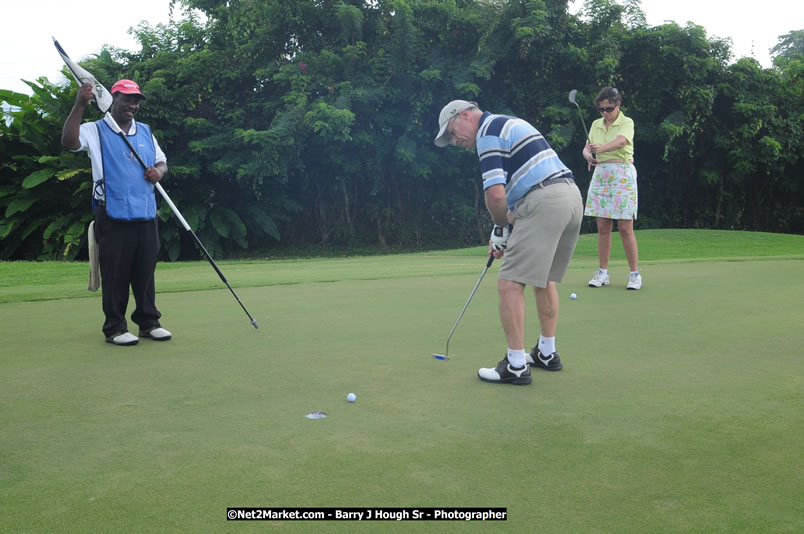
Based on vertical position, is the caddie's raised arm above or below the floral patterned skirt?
above

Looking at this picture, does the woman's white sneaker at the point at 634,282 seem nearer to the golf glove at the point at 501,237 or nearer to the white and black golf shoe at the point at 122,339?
the golf glove at the point at 501,237

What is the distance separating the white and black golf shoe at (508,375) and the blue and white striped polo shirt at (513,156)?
956 mm

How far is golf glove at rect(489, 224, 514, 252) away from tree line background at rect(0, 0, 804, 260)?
556 inches

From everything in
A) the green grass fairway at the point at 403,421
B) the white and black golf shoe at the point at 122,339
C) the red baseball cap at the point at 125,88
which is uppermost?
the red baseball cap at the point at 125,88

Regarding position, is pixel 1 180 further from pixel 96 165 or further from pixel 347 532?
pixel 347 532

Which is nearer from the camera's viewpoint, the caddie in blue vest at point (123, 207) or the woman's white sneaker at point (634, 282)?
the caddie in blue vest at point (123, 207)

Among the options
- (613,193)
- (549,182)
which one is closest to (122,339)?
(549,182)

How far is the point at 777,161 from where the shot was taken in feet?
71.5

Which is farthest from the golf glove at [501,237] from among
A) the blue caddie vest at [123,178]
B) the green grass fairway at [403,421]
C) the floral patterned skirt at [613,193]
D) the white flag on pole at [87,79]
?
the floral patterned skirt at [613,193]

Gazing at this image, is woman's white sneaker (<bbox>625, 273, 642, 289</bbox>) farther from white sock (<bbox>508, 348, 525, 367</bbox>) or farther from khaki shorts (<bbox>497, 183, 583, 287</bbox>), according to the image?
white sock (<bbox>508, 348, 525, 367</bbox>)

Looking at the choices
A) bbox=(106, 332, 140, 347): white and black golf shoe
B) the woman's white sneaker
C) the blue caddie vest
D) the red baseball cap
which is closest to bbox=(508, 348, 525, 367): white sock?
bbox=(106, 332, 140, 347): white and black golf shoe

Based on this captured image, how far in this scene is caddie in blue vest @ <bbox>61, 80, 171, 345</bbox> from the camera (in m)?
5.14

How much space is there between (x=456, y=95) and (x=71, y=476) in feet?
60.7

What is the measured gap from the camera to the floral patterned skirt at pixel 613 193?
7.77 m
